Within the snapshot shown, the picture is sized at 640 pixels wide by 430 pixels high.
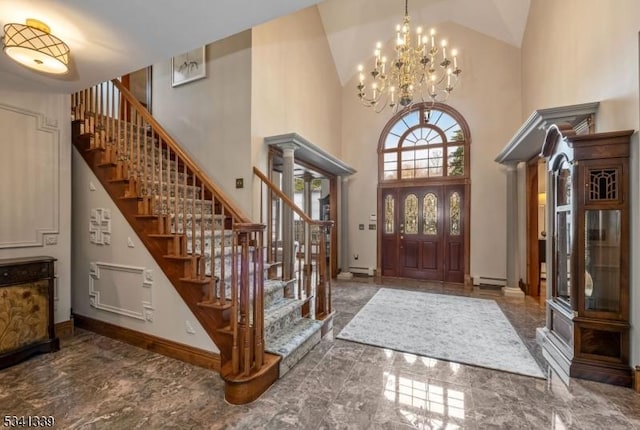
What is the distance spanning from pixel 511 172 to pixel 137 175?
5.81 meters

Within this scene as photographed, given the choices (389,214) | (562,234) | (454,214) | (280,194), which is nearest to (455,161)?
(454,214)

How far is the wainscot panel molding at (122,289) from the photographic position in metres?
2.80

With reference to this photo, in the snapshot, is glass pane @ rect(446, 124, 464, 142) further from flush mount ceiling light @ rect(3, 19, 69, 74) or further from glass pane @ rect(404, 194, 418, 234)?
flush mount ceiling light @ rect(3, 19, 69, 74)

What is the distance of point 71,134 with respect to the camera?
331cm

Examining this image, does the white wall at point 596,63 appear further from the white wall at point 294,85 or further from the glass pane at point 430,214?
the white wall at point 294,85

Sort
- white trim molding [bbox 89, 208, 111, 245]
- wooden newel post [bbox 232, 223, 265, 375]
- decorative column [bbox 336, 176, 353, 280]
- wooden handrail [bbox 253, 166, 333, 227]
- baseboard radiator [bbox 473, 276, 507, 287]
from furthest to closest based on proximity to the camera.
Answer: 1. decorative column [bbox 336, 176, 353, 280]
2. baseboard radiator [bbox 473, 276, 507, 287]
3. wooden handrail [bbox 253, 166, 333, 227]
4. white trim molding [bbox 89, 208, 111, 245]
5. wooden newel post [bbox 232, 223, 265, 375]

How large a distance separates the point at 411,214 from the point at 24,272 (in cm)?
590

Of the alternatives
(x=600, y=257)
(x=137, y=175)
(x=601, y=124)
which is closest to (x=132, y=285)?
(x=137, y=175)

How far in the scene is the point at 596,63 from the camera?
2875 millimetres

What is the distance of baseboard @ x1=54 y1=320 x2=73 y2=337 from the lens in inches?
121

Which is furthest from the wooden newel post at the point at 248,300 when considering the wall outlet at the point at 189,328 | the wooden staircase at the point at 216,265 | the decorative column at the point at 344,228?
the decorative column at the point at 344,228

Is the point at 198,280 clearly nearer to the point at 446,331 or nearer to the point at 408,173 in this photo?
the point at 446,331

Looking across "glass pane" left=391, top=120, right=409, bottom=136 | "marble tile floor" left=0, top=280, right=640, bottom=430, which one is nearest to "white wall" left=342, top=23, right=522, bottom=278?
"glass pane" left=391, top=120, right=409, bottom=136

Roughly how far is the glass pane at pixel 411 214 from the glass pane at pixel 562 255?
10.3 feet
